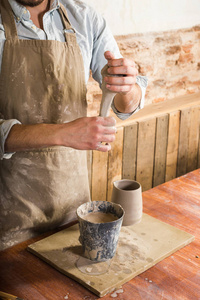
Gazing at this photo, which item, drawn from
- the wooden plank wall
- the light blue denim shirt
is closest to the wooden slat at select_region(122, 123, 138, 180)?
the wooden plank wall

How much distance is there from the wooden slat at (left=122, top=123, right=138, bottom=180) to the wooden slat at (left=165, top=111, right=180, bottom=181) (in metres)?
0.39

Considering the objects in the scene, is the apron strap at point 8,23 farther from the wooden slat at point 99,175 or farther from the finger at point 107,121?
the wooden slat at point 99,175

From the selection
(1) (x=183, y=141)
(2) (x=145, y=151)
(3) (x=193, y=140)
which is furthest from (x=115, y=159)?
(3) (x=193, y=140)

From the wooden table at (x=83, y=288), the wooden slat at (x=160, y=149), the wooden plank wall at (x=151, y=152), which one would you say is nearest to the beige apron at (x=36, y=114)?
the wooden table at (x=83, y=288)

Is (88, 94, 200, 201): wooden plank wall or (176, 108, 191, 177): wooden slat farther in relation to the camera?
(176, 108, 191, 177): wooden slat

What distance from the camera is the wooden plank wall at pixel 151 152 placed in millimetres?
2475

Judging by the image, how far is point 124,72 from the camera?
1274 millimetres

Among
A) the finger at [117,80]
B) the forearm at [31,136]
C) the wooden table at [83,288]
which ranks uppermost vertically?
the finger at [117,80]

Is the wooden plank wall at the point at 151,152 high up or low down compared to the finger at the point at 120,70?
down

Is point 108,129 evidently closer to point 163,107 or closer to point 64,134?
point 64,134

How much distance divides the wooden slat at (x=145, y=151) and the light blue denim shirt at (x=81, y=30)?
3.27ft

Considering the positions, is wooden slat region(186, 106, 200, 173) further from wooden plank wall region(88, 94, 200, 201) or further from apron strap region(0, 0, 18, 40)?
apron strap region(0, 0, 18, 40)

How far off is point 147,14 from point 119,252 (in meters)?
1.85

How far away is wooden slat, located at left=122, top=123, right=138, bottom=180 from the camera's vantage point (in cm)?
255
